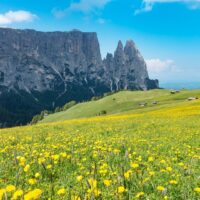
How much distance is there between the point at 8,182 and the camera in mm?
7906

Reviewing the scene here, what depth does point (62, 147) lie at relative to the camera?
1297 centimetres

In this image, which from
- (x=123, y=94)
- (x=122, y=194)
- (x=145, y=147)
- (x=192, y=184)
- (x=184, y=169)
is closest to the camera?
(x=122, y=194)

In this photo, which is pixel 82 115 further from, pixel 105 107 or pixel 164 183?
pixel 164 183

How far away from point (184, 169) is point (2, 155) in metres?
6.56

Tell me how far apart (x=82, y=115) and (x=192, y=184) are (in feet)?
518

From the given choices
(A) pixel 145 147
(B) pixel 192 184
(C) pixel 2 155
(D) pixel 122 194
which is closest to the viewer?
(D) pixel 122 194

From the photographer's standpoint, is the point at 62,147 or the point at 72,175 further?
the point at 62,147

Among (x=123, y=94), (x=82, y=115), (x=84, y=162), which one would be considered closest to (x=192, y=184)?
(x=84, y=162)

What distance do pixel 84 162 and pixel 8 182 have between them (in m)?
2.87

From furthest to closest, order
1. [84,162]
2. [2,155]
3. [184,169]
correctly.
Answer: [2,155] < [84,162] < [184,169]

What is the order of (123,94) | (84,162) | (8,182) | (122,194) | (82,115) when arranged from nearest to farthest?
(122,194)
(8,182)
(84,162)
(82,115)
(123,94)

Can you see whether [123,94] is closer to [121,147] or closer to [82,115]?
[82,115]

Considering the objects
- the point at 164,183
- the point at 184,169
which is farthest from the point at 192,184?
the point at 184,169

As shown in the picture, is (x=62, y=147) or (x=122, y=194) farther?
(x=62, y=147)
